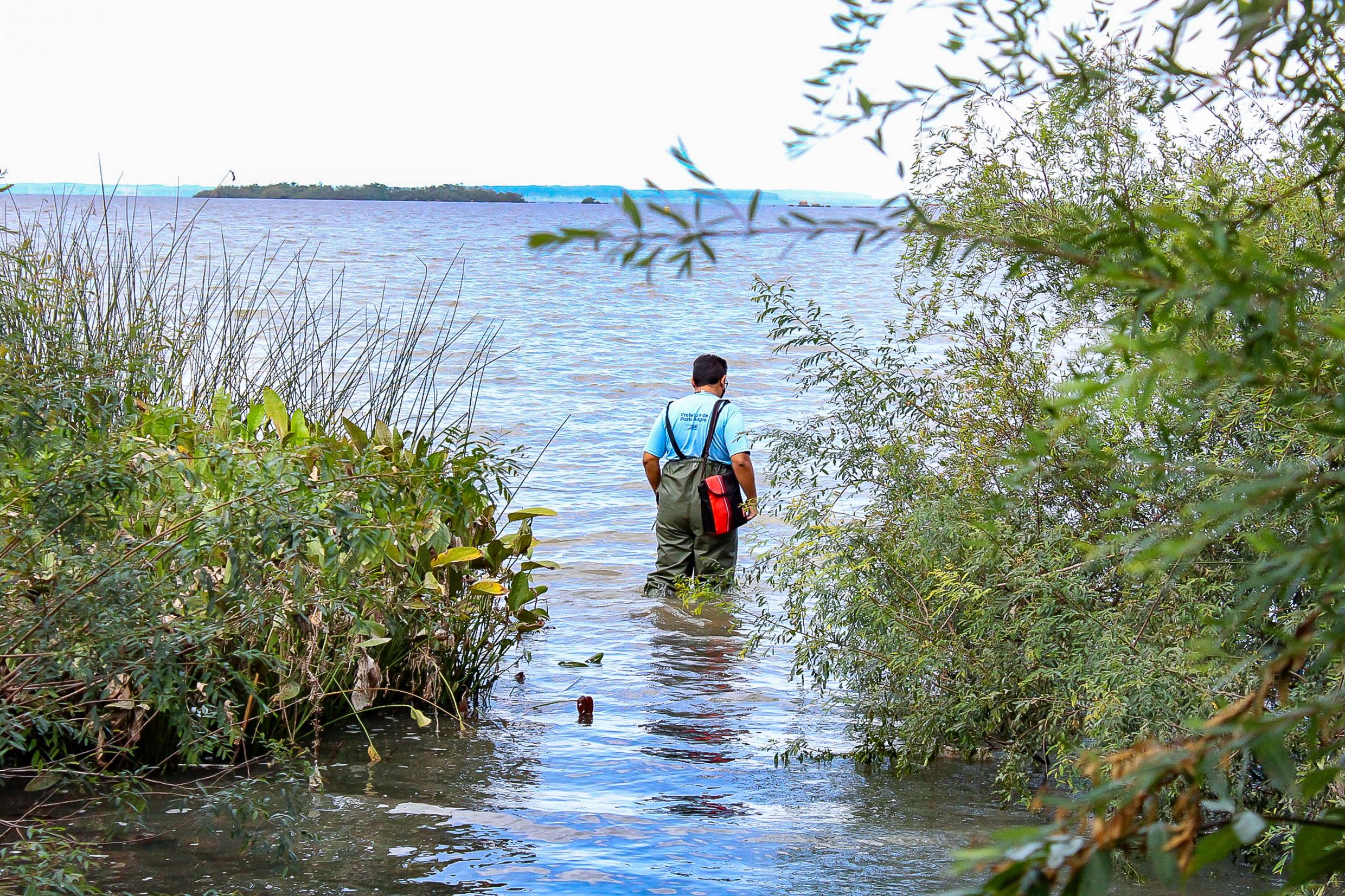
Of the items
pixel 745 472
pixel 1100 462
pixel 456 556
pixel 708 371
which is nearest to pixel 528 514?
pixel 456 556

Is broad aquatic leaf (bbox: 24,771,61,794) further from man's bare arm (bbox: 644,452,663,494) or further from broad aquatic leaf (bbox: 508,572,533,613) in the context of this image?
man's bare arm (bbox: 644,452,663,494)

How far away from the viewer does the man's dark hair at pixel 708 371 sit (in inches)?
366

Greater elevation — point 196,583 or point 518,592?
point 196,583

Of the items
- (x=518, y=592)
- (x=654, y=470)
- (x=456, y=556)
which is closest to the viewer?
(x=456, y=556)

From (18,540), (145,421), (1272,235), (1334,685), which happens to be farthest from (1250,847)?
(145,421)

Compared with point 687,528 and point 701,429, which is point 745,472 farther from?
point 687,528

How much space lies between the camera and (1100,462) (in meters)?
1.67

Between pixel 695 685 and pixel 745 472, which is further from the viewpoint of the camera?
pixel 745 472

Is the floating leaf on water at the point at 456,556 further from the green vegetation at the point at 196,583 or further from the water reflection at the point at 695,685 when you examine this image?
the water reflection at the point at 695,685

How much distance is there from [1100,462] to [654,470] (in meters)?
8.14

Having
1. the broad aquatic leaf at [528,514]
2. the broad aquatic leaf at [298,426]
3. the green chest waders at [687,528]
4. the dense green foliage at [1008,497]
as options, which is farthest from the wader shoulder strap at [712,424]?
the broad aquatic leaf at [298,426]

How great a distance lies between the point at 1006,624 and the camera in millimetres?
5234

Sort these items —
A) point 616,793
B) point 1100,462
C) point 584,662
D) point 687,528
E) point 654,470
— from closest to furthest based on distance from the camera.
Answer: point 1100,462, point 616,793, point 584,662, point 654,470, point 687,528

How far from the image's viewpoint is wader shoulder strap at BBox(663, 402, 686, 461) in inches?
372
